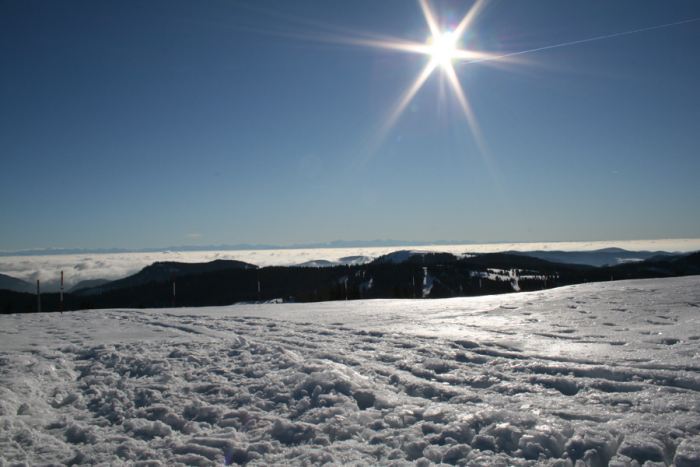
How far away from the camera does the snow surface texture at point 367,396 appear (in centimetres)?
414

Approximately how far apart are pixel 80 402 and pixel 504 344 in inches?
298

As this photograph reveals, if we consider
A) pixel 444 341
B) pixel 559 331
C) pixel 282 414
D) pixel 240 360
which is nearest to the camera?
pixel 282 414

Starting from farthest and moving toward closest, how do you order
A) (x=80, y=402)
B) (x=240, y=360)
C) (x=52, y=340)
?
(x=52, y=340), (x=240, y=360), (x=80, y=402)

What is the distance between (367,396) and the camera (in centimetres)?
557

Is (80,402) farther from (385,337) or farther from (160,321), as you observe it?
(160,321)

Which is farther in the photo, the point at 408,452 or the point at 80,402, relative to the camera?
the point at 80,402

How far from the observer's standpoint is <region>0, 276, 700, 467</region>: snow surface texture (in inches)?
163

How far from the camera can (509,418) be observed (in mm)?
4574

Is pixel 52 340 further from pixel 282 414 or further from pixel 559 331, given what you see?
pixel 559 331

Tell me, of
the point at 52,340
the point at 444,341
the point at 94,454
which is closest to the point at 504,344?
the point at 444,341

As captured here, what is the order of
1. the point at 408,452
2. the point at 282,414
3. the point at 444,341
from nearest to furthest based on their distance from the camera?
1. the point at 408,452
2. the point at 282,414
3. the point at 444,341

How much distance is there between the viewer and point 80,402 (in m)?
5.98

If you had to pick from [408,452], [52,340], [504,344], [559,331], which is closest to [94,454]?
[408,452]

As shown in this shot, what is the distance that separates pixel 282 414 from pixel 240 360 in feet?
9.51
